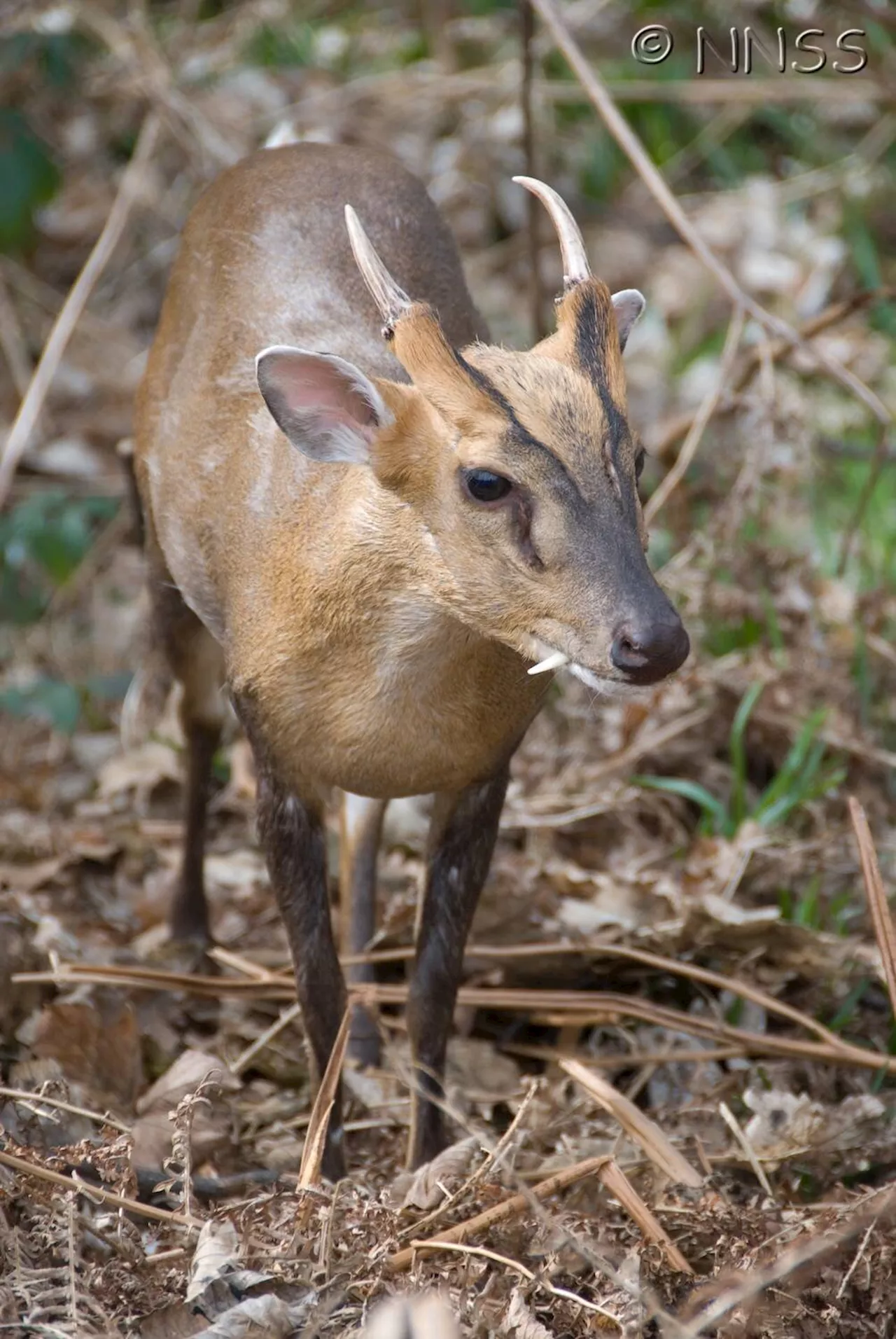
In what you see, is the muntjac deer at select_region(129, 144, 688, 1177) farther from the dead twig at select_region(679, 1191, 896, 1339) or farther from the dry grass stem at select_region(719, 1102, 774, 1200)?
the dead twig at select_region(679, 1191, 896, 1339)

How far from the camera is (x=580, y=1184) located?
3951 millimetres

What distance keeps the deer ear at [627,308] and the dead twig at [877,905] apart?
1321mm

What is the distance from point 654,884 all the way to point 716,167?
5216 millimetres

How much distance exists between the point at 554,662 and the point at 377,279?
86cm

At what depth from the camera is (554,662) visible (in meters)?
3.26

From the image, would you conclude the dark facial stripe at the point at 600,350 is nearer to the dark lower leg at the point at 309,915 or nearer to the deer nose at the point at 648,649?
the deer nose at the point at 648,649

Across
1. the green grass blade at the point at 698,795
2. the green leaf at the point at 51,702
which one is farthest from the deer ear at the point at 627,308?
the green leaf at the point at 51,702

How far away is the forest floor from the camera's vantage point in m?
3.46

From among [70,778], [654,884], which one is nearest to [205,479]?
[654,884]

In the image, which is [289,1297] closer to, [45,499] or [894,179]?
[45,499]

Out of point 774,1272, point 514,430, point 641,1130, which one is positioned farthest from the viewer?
point 641,1130

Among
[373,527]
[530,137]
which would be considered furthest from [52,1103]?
[530,137]

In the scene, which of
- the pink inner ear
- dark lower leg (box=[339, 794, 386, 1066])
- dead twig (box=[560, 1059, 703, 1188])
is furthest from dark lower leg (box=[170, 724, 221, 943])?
the pink inner ear

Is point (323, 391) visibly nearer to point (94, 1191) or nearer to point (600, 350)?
point (600, 350)
